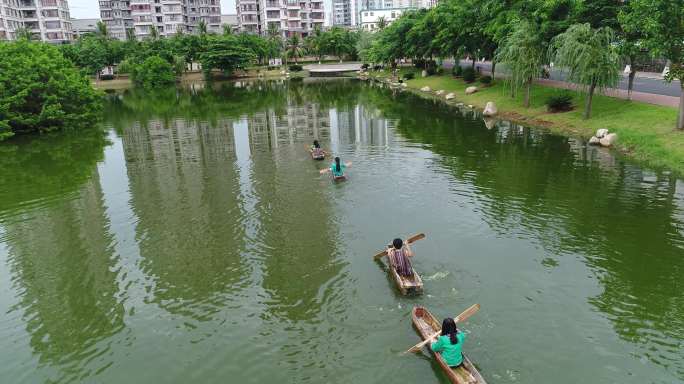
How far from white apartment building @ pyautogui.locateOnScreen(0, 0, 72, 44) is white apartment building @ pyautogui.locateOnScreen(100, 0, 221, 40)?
64.9 feet

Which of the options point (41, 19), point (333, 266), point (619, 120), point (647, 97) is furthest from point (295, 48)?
point (333, 266)

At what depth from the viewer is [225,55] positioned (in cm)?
12194

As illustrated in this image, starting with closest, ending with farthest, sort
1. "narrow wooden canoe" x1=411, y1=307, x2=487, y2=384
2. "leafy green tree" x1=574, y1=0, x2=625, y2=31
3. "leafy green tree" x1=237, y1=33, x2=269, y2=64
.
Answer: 1. "narrow wooden canoe" x1=411, y1=307, x2=487, y2=384
2. "leafy green tree" x1=574, y1=0, x2=625, y2=31
3. "leafy green tree" x1=237, y1=33, x2=269, y2=64

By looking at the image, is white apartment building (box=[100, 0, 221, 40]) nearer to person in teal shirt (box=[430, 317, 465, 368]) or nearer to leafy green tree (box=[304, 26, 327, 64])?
leafy green tree (box=[304, 26, 327, 64])

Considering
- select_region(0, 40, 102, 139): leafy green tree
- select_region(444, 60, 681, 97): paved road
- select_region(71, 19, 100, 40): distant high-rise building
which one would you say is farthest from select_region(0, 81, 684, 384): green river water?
select_region(71, 19, 100, 40): distant high-rise building

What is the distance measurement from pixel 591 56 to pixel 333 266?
1241 inches

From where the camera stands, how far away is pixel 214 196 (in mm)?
29156

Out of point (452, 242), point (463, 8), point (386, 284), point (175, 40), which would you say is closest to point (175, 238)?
point (386, 284)

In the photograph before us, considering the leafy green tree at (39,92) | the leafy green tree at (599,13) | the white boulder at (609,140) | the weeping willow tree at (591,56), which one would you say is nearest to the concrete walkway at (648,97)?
the weeping willow tree at (591,56)

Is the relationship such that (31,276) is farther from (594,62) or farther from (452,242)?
(594,62)

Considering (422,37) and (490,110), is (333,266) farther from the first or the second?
(422,37)

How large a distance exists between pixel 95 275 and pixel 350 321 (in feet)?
36.2

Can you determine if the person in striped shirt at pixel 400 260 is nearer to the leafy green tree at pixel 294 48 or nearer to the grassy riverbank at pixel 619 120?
the grassy riverbank at pixel 619 120

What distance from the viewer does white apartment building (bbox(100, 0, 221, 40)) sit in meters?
166
